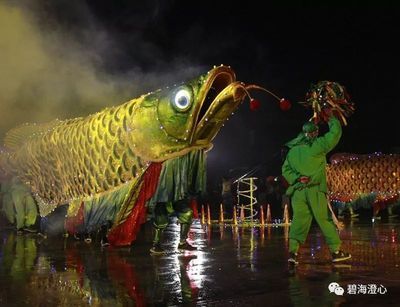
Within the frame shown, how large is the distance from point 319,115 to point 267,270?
2.12 meters

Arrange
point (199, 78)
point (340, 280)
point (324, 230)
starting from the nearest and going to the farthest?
point (340, 280) → point (324, 230) → point (199, 78)

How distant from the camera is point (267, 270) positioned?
6066mm

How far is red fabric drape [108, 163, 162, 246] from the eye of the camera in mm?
8227

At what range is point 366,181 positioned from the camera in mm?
20500

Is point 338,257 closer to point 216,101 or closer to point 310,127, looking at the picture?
point 310,127

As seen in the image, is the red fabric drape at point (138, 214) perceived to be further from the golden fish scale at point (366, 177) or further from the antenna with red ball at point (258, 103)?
the golden fish scale at point (366, 177)

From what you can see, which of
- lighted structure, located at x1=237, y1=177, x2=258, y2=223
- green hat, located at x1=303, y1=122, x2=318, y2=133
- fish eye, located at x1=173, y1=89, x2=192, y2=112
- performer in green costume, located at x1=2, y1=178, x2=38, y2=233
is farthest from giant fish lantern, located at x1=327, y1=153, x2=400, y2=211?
green hat, located at x1=303, y1=122, x2=318, y2=133

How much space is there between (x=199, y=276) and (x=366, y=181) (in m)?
16.2

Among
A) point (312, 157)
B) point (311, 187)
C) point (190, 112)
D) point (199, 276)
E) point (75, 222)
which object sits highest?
point (190, 112)

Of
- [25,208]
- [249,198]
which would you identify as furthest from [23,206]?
[249,198]

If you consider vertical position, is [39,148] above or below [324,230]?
above

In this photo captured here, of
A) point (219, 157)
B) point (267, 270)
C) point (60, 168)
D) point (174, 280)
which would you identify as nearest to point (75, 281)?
point (174, 280)

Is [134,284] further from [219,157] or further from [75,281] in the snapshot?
[219,157]

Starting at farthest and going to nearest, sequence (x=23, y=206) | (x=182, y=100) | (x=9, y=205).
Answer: (x=9, y=205) < (x=23, y=206) < (x=182, y=100)
